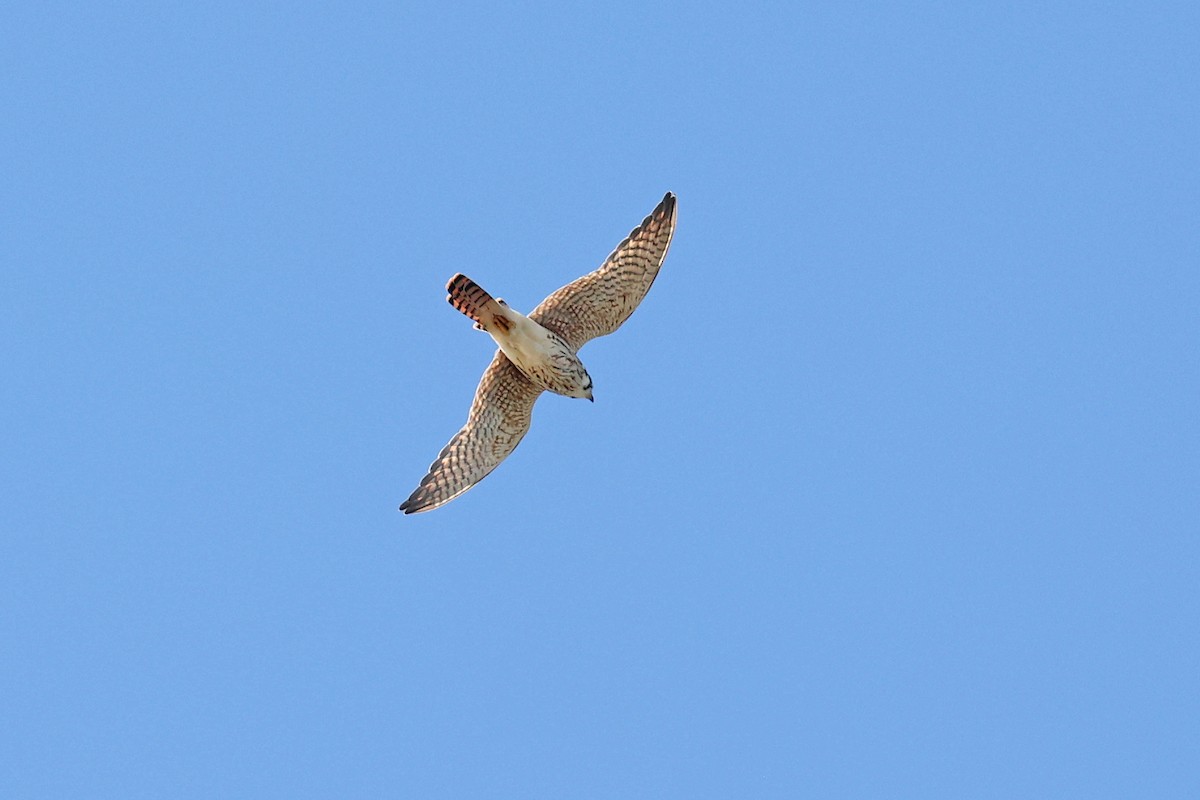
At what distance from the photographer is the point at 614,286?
24875 millimetres

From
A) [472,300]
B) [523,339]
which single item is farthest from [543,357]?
[472,300]

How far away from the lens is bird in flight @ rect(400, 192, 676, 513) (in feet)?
80.4

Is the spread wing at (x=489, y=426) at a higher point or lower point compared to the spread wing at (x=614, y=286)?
lower

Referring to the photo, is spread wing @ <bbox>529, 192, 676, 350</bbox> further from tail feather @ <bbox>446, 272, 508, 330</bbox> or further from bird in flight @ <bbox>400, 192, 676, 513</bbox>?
tail feather @ <bbox>446, 272, 508, 330</bbox>

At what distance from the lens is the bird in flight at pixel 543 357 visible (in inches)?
965

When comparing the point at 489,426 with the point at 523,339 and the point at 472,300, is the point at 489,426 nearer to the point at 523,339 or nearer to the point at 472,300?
the point at 523,339

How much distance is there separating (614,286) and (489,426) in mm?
2129

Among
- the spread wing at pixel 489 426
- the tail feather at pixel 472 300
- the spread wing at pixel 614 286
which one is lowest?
the spread wing at pixel 489 426

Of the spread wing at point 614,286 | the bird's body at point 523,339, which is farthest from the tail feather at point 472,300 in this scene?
the spread wing at point 614,286

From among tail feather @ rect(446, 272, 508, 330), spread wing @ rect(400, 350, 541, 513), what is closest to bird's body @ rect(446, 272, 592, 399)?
tail feather @ rect(446, 272, 508, 330)

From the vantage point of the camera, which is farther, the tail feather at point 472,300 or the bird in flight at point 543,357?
the bird in flight at point 543,357

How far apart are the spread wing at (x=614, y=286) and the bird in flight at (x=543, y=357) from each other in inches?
0.4

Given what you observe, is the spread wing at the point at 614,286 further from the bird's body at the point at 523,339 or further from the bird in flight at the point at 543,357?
the bird's body at the point at 523,339

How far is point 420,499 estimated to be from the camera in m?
24.8
